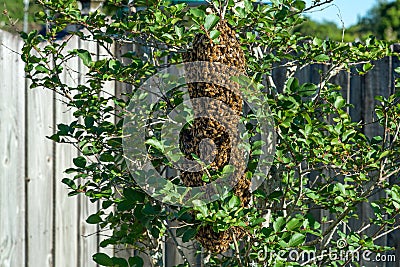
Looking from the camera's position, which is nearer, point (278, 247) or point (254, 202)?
point (278, 247)

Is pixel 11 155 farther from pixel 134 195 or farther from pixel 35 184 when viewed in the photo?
pixel 134 195

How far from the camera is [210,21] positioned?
1901mm

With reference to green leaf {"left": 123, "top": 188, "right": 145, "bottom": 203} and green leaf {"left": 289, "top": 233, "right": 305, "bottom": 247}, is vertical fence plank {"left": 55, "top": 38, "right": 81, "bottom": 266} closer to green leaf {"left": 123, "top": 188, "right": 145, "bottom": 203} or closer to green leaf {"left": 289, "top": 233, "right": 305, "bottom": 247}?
green leaf {"left": 123, "top": 188, "right": 145, "bottom": 203}

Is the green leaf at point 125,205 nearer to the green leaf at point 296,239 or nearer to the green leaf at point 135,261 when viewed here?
the green leaf at point 135,261

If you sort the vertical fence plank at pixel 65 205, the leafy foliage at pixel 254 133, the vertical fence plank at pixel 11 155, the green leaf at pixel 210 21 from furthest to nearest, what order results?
the vertical fence plank at pixel 65 205 → the vertical fence plank at pixel 11 155 → the leafy foliage at pixel 254 133 → the green leaf at pixel 210 21

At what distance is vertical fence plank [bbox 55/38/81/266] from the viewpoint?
3.20 metres

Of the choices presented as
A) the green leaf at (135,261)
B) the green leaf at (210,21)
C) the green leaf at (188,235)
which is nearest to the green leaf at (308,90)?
the green leaf at (210,21)

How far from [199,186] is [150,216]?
20 centimetres

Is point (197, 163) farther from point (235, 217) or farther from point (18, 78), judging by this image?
point (18, 78)

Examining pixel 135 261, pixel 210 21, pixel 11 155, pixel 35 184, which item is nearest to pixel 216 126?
pixel 210 21

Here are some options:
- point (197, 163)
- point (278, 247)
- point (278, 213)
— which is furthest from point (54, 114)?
point (278, 247)

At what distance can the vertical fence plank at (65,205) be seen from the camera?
320 centimetres

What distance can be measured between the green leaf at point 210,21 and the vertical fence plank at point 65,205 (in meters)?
1.36

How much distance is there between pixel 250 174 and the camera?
2037 mm
